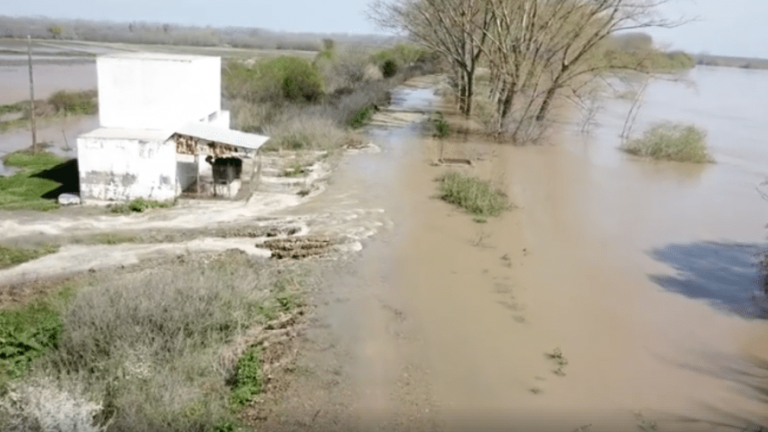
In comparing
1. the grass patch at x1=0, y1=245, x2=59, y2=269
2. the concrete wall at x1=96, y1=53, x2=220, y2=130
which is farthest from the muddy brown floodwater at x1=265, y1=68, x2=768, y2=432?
the grass patch at x1=0, y1=245, x2=59, y2=269

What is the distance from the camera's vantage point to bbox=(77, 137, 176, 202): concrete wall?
16.3m

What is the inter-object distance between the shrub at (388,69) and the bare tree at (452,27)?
16.9m

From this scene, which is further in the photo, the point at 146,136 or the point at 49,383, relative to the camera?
the point at 146,136

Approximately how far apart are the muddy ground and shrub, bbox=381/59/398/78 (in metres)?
33.8

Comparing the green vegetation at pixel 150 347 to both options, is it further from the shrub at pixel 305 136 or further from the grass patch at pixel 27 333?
the shrub at pixel 305 136

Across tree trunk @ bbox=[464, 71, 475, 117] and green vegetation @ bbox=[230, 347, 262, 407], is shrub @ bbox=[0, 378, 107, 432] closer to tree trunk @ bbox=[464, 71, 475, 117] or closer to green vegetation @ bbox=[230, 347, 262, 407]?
green vegetation @ bbox=[230, 347, 262, 407]

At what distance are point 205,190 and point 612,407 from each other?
13.1m

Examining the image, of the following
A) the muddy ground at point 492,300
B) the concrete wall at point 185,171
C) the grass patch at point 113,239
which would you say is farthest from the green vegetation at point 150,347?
the concrete wall at point 185,171

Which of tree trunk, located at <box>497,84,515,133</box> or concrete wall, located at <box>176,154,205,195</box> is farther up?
tree trunk, located at <box>497,84,515,133</box>

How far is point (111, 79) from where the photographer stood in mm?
17469

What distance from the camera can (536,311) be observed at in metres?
11.2

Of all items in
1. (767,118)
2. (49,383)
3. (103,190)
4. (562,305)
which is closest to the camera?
(49,383)

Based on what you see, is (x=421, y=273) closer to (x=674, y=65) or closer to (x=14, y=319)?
(x=14, y=319)

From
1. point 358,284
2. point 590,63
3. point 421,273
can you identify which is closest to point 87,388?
point 358,284
